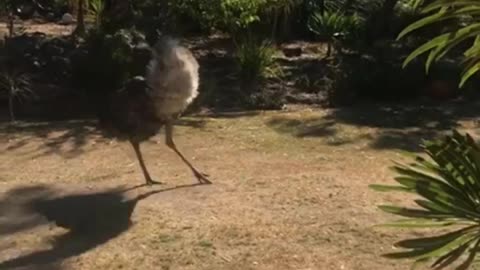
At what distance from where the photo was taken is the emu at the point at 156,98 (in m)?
7.35

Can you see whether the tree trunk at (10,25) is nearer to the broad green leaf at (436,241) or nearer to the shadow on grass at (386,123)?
the shadow on grass at (386,123)

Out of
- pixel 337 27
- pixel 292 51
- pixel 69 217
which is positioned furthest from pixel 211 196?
pixel 337 27

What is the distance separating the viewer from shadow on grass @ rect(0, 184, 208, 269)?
5970mm

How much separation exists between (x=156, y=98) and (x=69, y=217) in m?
1.29

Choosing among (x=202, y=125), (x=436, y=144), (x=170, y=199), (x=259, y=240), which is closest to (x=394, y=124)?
(x=202, y=125)

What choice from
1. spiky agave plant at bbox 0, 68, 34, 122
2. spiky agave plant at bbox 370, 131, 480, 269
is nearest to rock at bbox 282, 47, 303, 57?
spiky agave plant at bbox 0, 68, 34, 122

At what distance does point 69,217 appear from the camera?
6.71m

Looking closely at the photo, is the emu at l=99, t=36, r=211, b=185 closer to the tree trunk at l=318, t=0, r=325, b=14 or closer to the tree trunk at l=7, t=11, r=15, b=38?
the tree trunk at l=7, t=11, r=15, b=38

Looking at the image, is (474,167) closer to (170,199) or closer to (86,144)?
(170,199)

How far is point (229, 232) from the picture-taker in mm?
6320

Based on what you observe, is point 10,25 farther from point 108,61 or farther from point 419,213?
point 419,213

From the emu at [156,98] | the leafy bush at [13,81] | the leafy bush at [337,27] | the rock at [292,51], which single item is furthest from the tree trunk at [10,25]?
the emu at [156,98]

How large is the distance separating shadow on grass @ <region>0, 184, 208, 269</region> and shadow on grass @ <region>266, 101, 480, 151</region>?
115 inches

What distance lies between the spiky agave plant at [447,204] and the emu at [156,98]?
4.78m
